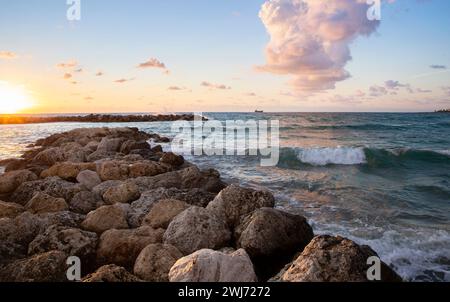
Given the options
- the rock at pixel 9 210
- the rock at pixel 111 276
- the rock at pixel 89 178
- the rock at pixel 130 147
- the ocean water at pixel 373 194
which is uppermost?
the rock at pixel 130 147

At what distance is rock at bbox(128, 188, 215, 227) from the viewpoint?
6992mm

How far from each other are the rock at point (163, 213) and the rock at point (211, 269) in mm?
2275

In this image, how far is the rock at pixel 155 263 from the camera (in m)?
4.64

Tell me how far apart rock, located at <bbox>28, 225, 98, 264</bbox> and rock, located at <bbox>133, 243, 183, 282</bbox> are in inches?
46.4

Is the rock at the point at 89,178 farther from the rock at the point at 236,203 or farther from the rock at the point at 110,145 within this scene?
the rock at the point at 110,145

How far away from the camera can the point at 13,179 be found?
31.1 ft

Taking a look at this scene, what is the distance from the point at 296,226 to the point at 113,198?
437cm

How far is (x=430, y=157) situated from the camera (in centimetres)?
1845

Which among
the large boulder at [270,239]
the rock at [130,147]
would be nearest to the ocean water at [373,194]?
the large boulder at [270,239]

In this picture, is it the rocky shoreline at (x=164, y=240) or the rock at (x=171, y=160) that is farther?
the rock at (x=171, y=160)

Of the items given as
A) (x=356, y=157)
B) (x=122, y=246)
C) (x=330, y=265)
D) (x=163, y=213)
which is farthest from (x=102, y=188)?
(x=356, y=157)
